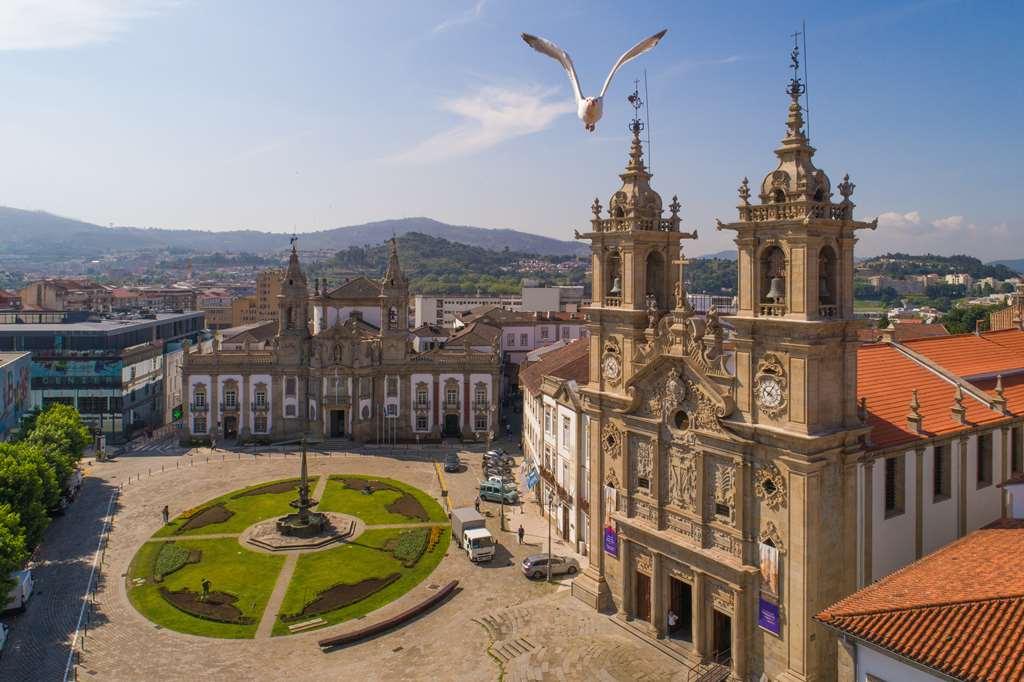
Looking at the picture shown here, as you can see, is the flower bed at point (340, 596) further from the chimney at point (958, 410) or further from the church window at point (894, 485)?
the chimney at point (958, 410)

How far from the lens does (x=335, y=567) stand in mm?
43500

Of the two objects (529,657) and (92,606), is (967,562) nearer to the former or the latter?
(529,657)

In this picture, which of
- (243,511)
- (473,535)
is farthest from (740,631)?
(243,511)

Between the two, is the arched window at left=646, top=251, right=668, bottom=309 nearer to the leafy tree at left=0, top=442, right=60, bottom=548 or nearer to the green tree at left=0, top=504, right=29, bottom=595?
the green tree at left=0, top=504, right=29, bottom=595

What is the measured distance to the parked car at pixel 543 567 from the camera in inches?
1625

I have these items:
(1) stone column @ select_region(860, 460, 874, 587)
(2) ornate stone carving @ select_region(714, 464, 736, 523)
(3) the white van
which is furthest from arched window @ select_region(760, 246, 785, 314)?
(3) the white van

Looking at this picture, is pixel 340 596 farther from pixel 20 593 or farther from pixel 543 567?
pixel 20 593

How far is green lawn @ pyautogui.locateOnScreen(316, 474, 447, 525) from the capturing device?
52375 mm

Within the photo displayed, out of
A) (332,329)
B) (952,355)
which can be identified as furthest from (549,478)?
(332,329)

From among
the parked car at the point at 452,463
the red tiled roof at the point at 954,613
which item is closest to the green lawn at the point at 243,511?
the parked car at the point at 452,463

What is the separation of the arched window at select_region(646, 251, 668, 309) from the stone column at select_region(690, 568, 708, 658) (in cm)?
1364

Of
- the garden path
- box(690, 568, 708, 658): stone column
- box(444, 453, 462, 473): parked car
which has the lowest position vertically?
the garden path

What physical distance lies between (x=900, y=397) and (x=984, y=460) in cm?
502

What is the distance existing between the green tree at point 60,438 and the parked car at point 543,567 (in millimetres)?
32138
